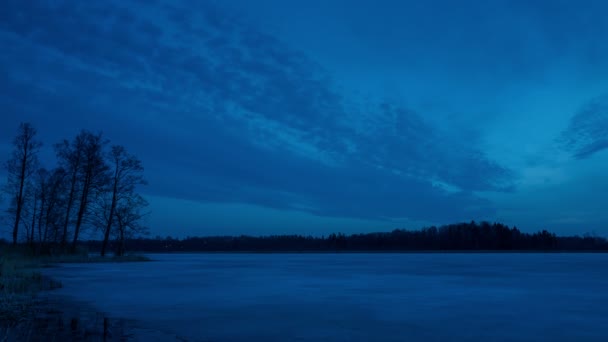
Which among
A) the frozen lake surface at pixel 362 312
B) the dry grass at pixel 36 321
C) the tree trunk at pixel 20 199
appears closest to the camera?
the dry grass at pixel 36 321

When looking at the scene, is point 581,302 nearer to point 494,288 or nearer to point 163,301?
point 494,288

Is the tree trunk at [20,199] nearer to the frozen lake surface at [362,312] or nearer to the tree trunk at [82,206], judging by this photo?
the tree trunk at [82,206]

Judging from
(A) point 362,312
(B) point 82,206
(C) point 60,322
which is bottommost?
(A) point 362,312

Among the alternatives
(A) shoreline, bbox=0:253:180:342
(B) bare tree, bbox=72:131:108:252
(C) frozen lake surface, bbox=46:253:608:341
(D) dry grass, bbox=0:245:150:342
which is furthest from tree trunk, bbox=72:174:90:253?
(A) shoreline, bbox=0:253:180:342

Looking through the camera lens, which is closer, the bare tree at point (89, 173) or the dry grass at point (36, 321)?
the dry grass at point (36, 321)

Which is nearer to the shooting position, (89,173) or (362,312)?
(362,312)

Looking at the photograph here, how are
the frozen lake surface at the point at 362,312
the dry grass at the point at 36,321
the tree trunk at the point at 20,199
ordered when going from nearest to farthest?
the dry grass at the point at 36,321 → the frozen lake surface at the point at 362,312 → the tree trunk at the point at 20,199

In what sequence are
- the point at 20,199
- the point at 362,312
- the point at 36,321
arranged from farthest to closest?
the point at 20,199
the point at 362,312
the point at 36,321

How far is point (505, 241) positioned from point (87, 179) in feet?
404

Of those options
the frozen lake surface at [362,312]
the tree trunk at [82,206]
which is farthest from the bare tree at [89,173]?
the frozen lake surface at [362,312]

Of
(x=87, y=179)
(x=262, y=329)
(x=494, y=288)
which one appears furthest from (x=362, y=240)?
→ (x=262, y=329)

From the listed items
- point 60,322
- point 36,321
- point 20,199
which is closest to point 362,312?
point 60,322

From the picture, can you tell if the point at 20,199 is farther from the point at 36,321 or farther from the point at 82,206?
the point at 36,321

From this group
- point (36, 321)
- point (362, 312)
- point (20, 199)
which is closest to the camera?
point (36, 321)
